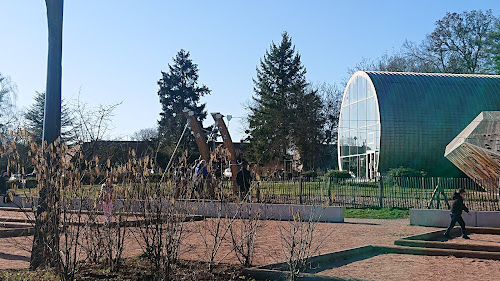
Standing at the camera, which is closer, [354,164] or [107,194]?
[107,194]

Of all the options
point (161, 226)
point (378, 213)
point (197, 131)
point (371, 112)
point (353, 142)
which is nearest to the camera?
point (161, 226)

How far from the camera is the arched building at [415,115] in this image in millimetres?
39750

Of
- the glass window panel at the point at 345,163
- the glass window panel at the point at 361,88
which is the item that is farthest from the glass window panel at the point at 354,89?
the glass window panel at the point at 345,163

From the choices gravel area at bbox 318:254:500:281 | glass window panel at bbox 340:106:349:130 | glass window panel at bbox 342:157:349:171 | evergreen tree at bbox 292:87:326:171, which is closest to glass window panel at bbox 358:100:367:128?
glass window panel at bbox 340:106:349:130

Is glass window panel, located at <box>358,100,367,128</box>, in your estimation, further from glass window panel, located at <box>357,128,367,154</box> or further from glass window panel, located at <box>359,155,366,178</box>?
glass window panel, located at <box>359,155,366,178</box>

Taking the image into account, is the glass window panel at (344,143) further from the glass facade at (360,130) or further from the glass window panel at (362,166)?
the glass window panel at (362,166)

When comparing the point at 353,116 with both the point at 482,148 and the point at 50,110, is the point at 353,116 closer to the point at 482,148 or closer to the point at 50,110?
the point at 482,148

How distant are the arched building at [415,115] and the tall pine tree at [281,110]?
1361 cm

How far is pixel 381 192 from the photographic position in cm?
2128

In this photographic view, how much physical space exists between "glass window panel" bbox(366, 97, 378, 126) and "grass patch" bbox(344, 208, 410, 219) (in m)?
20.8

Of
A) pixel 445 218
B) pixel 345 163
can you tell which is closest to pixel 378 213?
pixel 445 218

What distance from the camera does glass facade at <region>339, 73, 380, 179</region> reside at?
135ft

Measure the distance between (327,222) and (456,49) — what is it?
4433cm

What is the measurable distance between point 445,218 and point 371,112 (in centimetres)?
2563
